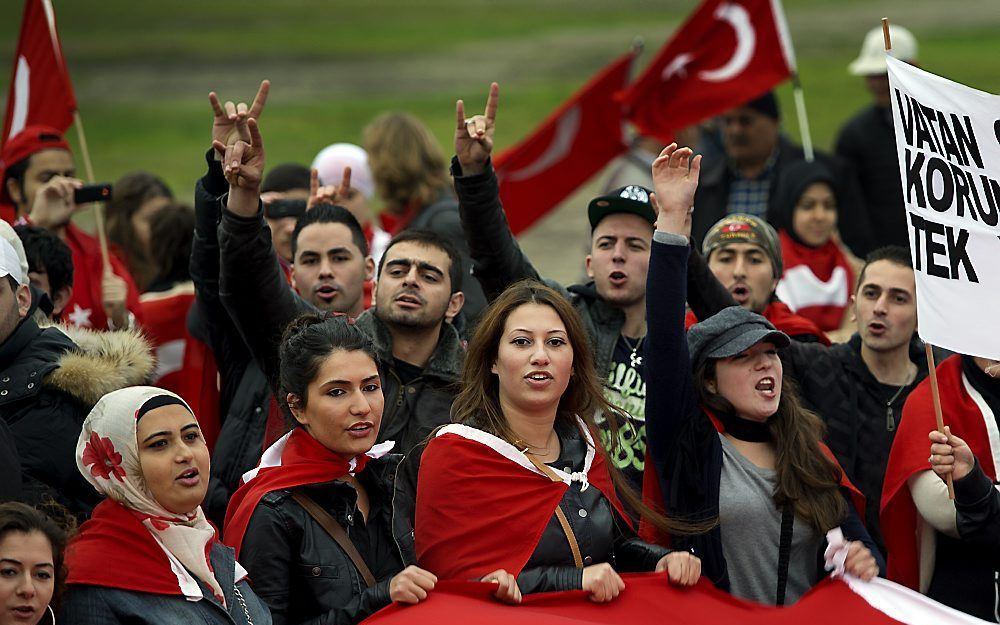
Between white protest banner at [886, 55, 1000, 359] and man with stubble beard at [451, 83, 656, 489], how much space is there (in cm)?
121

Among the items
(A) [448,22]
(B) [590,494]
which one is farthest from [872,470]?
(A) [448,22]

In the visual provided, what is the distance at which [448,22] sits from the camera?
32.7 metres

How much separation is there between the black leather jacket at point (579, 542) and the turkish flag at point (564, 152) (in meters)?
4.65

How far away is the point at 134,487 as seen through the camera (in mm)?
4586

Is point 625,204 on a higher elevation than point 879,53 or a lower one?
lower

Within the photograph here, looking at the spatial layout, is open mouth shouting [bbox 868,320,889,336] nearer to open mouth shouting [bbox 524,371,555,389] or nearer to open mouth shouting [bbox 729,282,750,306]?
open mouth shouting [bbox 729,282,750,306]

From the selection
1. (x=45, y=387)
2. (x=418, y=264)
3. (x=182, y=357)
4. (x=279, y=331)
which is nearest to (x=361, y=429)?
(x=279, y=331)

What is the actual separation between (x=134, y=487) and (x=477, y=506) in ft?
3.52

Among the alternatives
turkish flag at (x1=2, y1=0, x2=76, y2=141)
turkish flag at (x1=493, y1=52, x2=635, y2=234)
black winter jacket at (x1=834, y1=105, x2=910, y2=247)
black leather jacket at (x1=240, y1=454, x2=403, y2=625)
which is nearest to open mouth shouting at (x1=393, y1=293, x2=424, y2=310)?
black leather jacket at (x1=240, y1=454, x2=403, y2=625)

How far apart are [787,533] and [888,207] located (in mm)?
5534

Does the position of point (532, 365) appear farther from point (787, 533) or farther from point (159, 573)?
point (159, 573)

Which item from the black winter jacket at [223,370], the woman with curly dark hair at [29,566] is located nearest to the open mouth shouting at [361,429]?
the woman with curly dark hair at [29,566]

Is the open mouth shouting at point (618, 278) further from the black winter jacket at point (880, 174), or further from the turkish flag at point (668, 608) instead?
the black winter jacket at point (880, 174)

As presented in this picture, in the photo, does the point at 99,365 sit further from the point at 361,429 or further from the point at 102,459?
the point at 361,429
